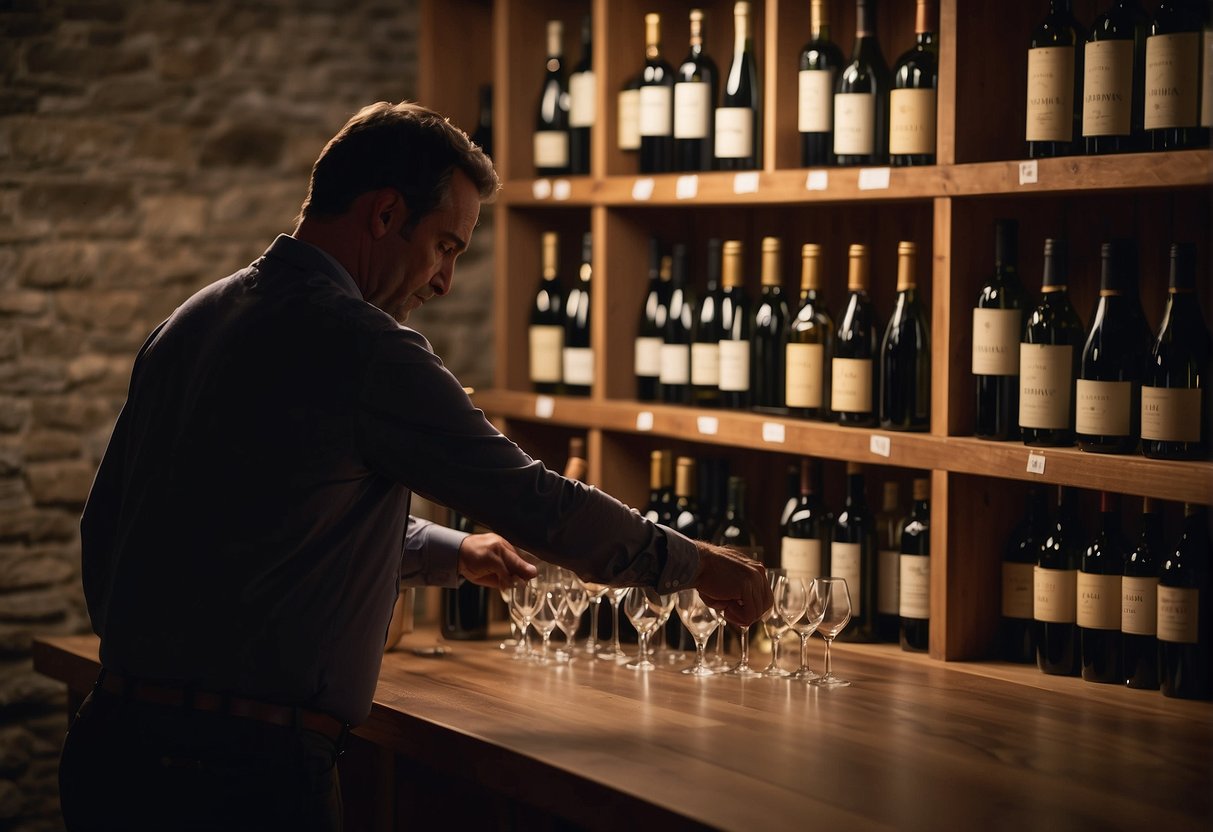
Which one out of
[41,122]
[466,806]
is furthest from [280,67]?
[466,806]

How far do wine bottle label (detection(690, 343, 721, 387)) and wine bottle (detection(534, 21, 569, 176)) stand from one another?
70 cm

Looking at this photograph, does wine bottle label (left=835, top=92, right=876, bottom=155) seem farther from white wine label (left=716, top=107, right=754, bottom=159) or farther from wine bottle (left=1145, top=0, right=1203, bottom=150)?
wine bottle (left=1145, top=0, right=1203, bottom=150)

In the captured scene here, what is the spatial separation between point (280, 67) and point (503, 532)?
→ 2594mm

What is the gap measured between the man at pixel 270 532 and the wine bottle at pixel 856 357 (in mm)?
987

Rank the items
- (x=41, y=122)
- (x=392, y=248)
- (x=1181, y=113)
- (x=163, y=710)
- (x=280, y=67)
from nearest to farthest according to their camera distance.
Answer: (x=163, y=710)
(x=392, y=248)
(x=1181, y=113)
(x=41, y=122)
(x=280, y=67)

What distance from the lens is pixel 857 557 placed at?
2.91 m

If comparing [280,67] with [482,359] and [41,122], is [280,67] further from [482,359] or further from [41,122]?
[482,359]

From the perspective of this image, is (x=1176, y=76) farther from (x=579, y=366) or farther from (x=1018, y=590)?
(x=579, y=366)

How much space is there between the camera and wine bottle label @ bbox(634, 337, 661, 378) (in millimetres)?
3332

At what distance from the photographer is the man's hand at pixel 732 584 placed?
2133mm

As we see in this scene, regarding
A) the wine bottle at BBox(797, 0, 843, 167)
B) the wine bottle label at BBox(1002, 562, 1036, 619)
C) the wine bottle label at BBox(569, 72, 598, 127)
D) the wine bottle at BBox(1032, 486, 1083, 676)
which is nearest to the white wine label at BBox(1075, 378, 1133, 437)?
the wine bottle at BBox(1032, 486, 1083, 676)

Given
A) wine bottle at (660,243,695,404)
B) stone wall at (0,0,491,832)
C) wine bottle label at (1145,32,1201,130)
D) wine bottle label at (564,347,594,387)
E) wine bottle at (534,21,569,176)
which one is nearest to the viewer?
wine bottle label at (1145,32,1201,130)

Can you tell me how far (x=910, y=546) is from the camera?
2.84 metres

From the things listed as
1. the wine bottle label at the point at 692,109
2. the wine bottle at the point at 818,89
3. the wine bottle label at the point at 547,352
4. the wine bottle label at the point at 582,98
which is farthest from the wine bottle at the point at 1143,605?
the wine bottle label at the point at 582,98
